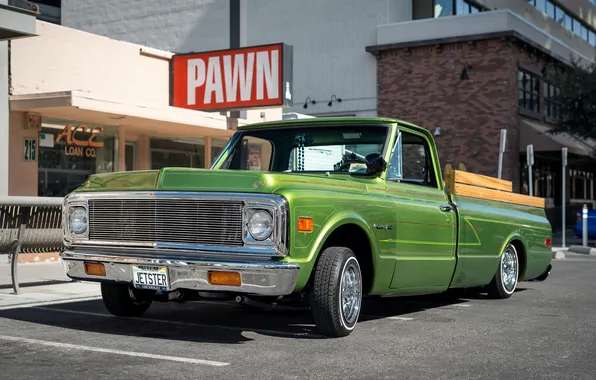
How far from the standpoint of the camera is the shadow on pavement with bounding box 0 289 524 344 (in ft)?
23.7

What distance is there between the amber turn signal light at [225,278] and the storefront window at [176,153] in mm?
14054

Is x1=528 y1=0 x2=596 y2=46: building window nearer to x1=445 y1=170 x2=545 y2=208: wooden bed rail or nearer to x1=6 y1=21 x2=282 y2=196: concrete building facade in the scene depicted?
x1=6 y1=21 x2=282 y2=196: concrete building facade

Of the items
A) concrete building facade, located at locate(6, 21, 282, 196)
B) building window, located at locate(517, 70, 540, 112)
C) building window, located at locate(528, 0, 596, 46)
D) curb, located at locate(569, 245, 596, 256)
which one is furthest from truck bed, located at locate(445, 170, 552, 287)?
building window, located at locate(528, 0, 596, 46)

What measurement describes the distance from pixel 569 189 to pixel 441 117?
943 centimetres

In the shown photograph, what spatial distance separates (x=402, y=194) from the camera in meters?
8.05

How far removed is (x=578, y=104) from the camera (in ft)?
97.6

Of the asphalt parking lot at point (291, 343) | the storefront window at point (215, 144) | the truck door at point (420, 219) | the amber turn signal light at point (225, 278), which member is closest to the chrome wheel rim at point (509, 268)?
the asphalt parking lot at point (291, 343)

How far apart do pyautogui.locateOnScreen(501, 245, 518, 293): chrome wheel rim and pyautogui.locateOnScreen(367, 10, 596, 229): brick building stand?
20.4 m

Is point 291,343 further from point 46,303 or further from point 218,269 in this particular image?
point 46,303

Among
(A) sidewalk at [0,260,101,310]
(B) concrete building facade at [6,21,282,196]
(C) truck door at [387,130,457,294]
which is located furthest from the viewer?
(B) concrete building facade at [6,21,282,196]

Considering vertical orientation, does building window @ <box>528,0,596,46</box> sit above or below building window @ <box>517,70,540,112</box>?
above

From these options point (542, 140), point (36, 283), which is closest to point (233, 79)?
point (36, 283)

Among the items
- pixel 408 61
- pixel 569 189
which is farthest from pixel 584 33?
pixel 408 61

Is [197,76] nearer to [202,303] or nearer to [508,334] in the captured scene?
[202,303]
